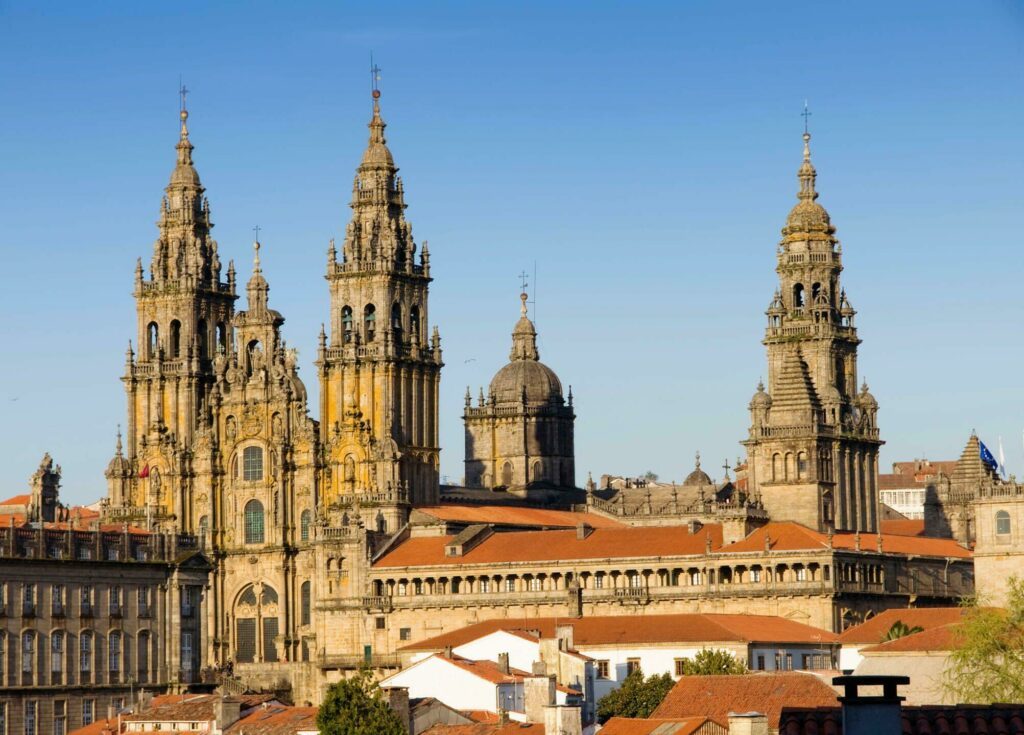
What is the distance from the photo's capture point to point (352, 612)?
143 m

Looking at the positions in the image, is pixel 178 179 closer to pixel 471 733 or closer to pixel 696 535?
pixel 696 535

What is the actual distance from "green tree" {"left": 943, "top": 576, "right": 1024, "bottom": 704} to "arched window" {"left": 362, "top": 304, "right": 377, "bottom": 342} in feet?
219

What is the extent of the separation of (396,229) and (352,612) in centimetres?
2543

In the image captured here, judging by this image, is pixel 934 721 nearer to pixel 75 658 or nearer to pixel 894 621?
pixel 894 621

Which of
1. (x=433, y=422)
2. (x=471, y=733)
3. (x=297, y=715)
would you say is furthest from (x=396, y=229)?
(x=471, y=733)

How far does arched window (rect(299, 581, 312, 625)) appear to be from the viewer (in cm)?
15025

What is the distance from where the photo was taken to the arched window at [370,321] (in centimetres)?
15275

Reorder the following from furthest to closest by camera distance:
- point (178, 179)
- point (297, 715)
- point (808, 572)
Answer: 1. point (178, 179)
2. point (808, 572)
3. point (297, 715)

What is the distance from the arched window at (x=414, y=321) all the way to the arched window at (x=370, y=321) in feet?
8.11

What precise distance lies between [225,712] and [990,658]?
105ft

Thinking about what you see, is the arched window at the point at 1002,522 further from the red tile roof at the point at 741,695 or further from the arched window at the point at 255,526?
the arched window at the point at 255,526

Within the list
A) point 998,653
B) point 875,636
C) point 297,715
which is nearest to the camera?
point 998,653

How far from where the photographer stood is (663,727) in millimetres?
80500

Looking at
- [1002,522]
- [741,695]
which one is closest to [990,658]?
[741,695]
